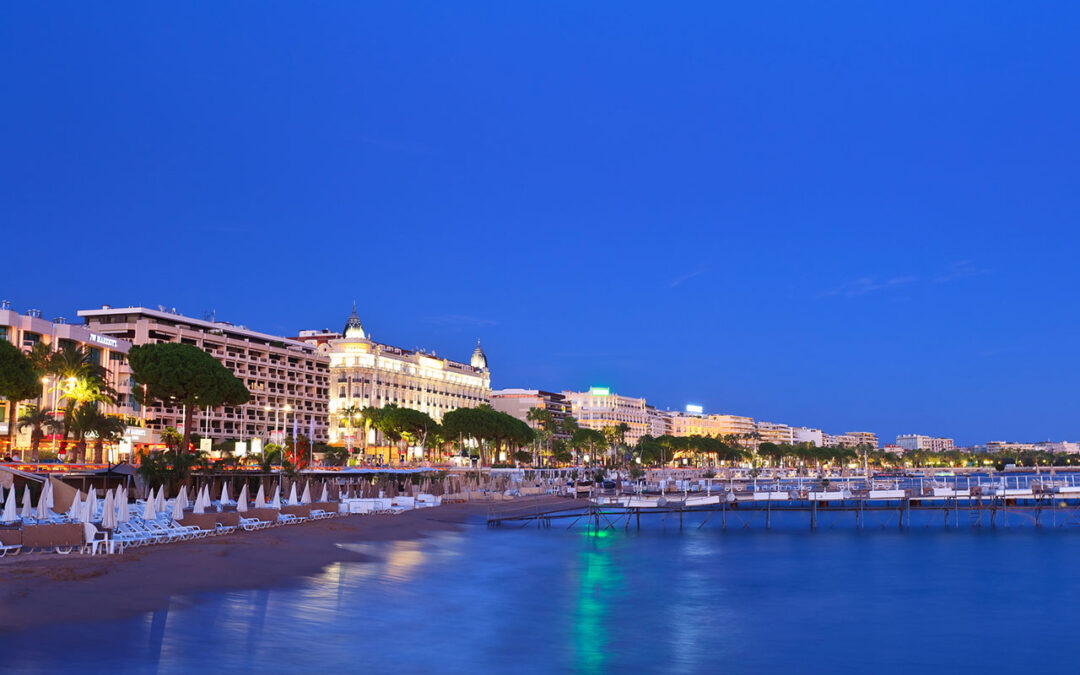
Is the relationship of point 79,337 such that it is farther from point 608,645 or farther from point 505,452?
point 505,452

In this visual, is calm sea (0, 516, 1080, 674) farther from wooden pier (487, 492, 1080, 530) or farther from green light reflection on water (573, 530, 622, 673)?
wooden pier (487, 492, 1080, 530)

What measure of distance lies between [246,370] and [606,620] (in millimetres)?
114728

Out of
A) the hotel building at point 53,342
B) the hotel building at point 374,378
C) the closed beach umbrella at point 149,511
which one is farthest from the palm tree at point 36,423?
the hotel building at point 374,378

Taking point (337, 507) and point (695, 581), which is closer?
point (695, 581)

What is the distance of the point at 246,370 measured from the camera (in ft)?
440

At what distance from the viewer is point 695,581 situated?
3881 cm

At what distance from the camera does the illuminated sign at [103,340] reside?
301 ft

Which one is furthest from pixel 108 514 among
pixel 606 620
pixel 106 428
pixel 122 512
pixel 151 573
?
pixel 106 428

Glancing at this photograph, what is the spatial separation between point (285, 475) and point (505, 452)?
380ft

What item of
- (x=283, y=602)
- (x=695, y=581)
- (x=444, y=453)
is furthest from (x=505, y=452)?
(x=283, y=602)

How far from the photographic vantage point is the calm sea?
67.7 ft

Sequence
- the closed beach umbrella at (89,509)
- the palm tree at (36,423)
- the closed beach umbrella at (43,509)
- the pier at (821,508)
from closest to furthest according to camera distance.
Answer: the closed beach umbrella at (89,509)
the closed beach umbrella at (43,509)
the pier at (821,508)
the palm tree at (36,423)

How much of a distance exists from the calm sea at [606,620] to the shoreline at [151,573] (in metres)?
0.93

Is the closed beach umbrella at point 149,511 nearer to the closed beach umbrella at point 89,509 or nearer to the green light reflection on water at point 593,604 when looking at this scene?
the closed beach umbrella at point 89,509
